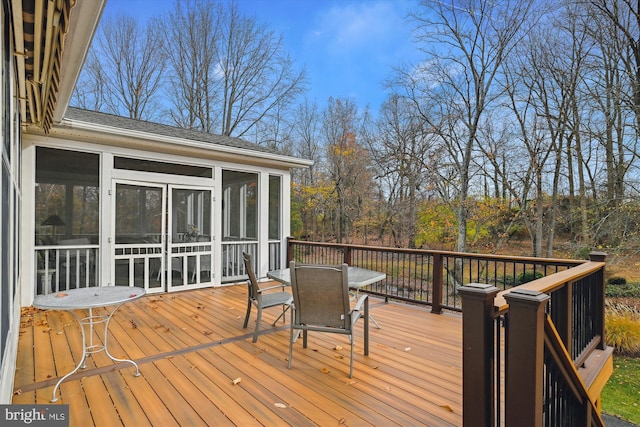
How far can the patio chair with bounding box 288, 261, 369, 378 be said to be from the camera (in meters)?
2.88

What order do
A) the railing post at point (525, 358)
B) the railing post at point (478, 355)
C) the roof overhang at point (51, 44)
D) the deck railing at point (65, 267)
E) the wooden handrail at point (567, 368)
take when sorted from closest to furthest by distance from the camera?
the railing post at point (525, 358), the railing post at point (478, 355), the wooden handrail at point (567, 368), the roof overhang at point (51, 44), the deck railing at point (65, 267)

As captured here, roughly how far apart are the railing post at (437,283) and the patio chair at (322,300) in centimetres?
206

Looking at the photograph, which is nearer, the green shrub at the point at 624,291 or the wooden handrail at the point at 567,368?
the wooden handrail at the point at 567,368

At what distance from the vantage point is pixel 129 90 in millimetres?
14398

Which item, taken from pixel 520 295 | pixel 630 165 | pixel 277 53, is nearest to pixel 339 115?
pixel 277 53

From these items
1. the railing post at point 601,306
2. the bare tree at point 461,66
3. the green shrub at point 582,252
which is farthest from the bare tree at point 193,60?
the railing post at point 601,306

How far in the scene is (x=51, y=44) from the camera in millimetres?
2357

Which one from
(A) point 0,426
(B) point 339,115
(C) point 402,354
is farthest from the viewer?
(B) point 339,115

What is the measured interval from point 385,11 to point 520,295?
12.7 m

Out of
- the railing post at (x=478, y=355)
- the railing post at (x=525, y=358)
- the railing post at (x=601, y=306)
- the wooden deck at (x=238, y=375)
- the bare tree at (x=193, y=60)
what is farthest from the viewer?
the bare tree at (x=193, y=60)

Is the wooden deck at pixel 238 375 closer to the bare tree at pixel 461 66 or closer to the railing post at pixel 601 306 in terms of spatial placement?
the railing post at pixel 601 306

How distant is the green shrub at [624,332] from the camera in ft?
19.0

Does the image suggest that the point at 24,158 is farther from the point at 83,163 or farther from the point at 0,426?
the point at 0,426

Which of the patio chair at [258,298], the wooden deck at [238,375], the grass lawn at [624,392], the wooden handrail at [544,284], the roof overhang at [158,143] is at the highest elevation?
the roof overhang at [158,143]
